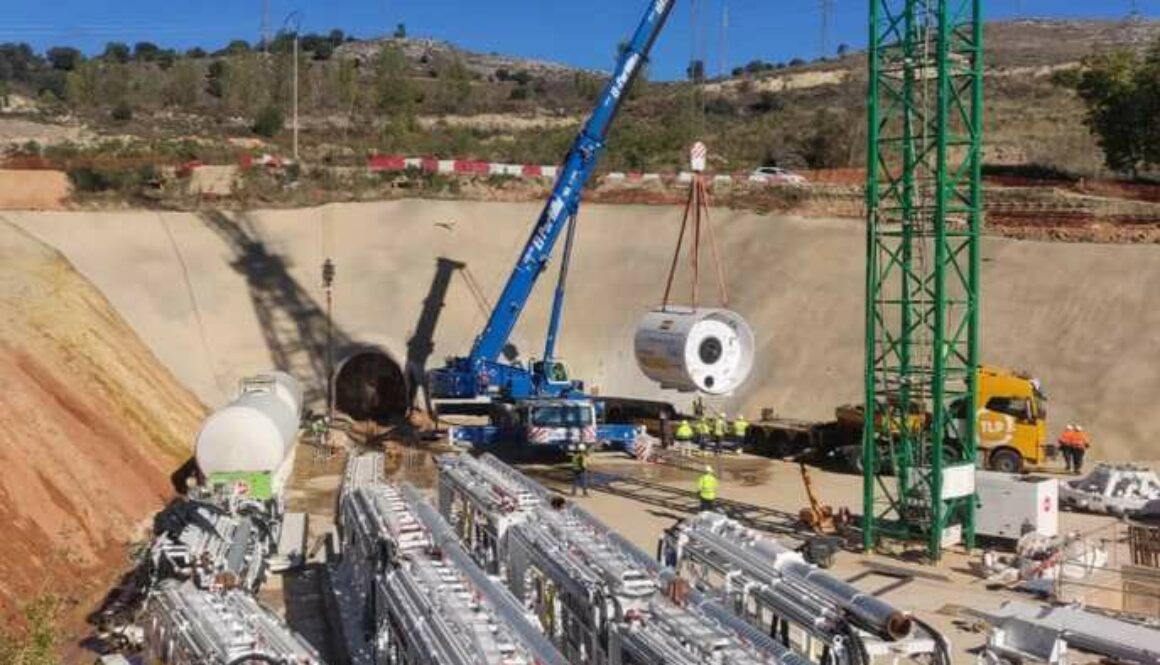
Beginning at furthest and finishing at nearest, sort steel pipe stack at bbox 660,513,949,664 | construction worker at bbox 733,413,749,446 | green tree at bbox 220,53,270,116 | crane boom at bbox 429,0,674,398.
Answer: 1. green tree at bbox 220,53,270,116
2. construction worker at bbox 733,413,749,446
3. crane boom at bbox 429,0,674,398
4. steel pipe stack at bbox 660,513,949,664

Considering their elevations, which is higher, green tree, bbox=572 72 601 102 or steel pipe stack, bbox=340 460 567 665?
green tree, bbox=572 72 601 102

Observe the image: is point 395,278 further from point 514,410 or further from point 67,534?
point 67,534

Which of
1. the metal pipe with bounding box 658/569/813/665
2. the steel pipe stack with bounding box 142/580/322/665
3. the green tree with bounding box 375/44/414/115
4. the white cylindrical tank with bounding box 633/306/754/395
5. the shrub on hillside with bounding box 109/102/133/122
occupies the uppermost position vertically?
the green tree with bounding box 375/44/414/115

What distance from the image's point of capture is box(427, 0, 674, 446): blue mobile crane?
98.3ft

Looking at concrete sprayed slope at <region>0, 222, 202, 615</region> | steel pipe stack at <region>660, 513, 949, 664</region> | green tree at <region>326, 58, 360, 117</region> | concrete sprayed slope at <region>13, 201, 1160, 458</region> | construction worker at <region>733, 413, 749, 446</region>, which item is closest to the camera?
steel pipe stack at <region>660, 513, 949, 664</region>

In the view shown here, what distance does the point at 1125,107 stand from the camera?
5125cm

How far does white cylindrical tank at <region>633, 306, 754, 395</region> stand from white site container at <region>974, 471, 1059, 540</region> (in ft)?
18.5

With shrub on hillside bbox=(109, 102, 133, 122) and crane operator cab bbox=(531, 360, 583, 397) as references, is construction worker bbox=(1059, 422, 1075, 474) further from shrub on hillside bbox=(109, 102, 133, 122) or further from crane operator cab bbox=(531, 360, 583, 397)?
shrub on hillside bbox=(109, 102, 133, 122)

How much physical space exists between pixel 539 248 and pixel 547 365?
128 inches

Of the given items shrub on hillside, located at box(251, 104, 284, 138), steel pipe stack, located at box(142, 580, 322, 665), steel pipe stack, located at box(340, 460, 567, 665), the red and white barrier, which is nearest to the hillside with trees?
shrub on hillside, located at box(251, 104, 284, 138)

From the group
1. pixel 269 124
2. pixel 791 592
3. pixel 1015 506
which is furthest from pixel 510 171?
pixel 791 592

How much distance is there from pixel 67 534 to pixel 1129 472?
69.7ft

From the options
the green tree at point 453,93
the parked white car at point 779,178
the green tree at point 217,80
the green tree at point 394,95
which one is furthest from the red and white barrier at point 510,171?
the green tree at point 217,80

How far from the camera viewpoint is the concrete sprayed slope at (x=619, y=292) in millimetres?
34625
